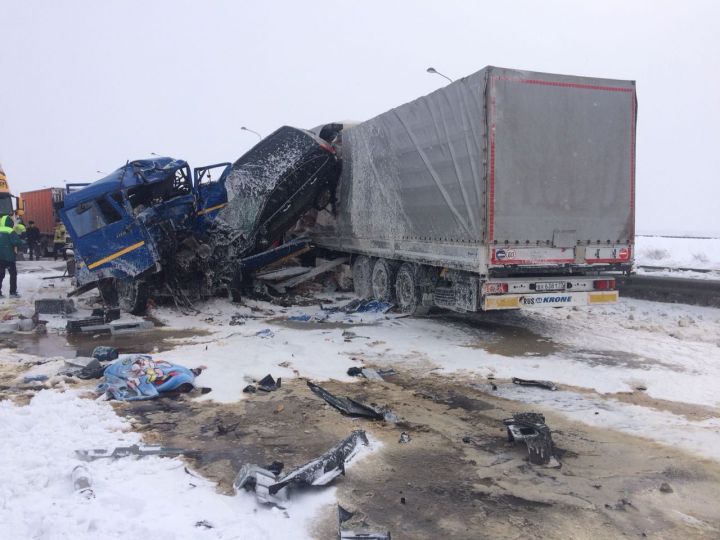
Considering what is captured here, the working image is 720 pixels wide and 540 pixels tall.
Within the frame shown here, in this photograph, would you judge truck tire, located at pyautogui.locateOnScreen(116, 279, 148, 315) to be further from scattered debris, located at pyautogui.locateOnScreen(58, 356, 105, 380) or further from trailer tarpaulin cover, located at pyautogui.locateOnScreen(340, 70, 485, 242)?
trailer tarpaulin cover, located at pyautogui.locateOnScreen(340, 70, 485, 242)

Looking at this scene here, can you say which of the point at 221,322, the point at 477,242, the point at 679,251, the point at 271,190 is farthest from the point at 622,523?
the point at 679,251

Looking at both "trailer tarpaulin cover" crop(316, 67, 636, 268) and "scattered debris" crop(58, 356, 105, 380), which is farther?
"trailer tarpaulin cover" crop(316, 67, 636, 268)

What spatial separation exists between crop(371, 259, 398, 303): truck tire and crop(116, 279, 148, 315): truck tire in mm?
4440

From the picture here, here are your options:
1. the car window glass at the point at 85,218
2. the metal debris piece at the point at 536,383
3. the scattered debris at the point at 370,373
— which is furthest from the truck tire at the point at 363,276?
the metal debris piece at the point at 536,383

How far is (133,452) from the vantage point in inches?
170

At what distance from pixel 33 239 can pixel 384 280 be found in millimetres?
20986

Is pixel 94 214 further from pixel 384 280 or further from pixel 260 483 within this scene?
pixel 260 483

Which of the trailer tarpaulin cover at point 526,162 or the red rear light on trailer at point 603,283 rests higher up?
the trailer tarpaulin cover at point 526,162

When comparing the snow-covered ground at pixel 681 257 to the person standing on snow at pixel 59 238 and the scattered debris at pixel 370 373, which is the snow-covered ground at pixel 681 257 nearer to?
the scattered debris at pixel 370 373

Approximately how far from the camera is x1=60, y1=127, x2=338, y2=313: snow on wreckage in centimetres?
1080

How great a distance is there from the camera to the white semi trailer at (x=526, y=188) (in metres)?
7.94

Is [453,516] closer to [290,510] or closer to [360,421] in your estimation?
[290,510]

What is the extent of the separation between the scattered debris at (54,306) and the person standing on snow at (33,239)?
17.0 metres

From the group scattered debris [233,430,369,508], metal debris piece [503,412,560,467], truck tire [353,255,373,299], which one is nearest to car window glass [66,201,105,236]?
truck tire [353,255,373,299]
